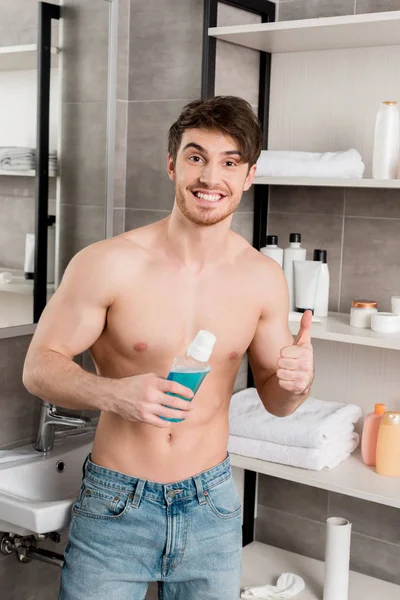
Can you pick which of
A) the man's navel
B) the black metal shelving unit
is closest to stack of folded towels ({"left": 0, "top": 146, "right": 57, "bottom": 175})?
the black metal shelving unit

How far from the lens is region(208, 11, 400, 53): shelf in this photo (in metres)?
2.12

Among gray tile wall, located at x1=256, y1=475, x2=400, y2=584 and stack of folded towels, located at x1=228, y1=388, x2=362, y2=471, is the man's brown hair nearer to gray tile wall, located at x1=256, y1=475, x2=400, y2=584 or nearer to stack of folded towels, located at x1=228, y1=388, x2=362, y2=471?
stack of folded towels, located at x1=228, y1=388, x2=362, y2=471

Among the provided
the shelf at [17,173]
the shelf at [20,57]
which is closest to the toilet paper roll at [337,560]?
the shelf at [17,173]

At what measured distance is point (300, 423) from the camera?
7.73ft

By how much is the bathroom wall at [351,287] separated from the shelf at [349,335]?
0.19m

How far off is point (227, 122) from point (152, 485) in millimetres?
741

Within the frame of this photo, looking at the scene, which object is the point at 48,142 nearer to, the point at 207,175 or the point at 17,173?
the point at 17,173

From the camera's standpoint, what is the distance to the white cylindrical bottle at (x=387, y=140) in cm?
221

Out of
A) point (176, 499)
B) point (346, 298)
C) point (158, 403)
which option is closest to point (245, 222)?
point (346, 298)

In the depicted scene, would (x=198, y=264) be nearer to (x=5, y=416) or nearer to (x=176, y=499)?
(x=176, y=499)

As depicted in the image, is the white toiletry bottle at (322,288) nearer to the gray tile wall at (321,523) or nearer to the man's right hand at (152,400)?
the gray tile wall at (321,523)

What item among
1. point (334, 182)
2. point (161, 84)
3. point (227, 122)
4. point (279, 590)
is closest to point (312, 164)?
point (334, 182)

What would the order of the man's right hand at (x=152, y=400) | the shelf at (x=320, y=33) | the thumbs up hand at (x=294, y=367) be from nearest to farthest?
1. the man's right hand at (x=152, y=400)
2. the thumbs up hand at (x=294, y=367)
3. the shelf at (x=320, y=33)

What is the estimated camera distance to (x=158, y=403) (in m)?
1.40
